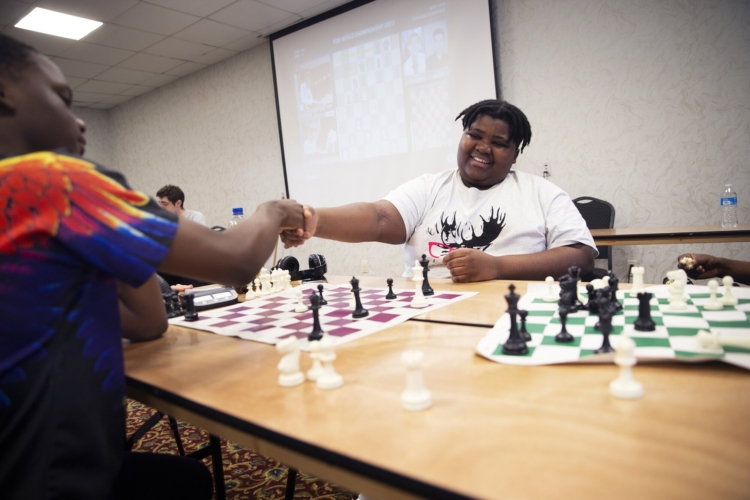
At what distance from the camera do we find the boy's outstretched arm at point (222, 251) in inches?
30.4

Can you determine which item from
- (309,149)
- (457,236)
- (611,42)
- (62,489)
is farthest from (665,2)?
(62,489)

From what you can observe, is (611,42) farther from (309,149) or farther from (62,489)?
(62,489)

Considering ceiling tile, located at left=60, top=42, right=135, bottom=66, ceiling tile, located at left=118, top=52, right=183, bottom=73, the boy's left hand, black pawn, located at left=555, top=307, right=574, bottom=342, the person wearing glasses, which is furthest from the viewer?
ceiling tile, located at left=118, top=52, right=183, bottom=73

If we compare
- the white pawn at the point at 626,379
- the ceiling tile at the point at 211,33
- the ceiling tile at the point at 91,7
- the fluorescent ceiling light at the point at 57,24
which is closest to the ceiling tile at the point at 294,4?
the ceiling tile at the point at 211,33

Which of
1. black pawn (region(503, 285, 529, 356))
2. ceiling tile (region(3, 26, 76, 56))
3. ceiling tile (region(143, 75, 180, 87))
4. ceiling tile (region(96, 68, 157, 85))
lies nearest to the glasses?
black pawn (region(503, 285, 529, 356))

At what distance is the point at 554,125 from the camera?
11.9 ft

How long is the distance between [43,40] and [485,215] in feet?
16.7

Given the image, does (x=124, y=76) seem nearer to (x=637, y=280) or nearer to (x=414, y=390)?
(x=637, y=280)

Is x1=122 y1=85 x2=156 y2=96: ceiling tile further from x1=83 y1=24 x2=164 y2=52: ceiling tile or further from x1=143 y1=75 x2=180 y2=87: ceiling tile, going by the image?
x1=83 y1=24 x2=164 y2=52: ceiling tile

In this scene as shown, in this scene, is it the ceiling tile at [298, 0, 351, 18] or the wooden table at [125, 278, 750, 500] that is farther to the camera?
the ceiling tile at [298, 0, 351, 18]

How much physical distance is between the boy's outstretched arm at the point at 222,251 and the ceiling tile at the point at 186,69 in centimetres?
557

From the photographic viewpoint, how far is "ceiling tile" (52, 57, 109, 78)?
205 inches

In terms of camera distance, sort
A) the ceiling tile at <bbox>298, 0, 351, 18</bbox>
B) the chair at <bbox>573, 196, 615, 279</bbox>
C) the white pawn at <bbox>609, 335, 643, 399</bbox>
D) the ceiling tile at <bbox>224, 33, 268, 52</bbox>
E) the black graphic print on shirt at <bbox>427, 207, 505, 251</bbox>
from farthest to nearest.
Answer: the ceiling tile at <bbox>224, 33, 268, 52</bbox>
the ceiling tile at <bbox>298, 0, 351, 18</bbox>
the chair at <bbox>573, 196, 615, 279</bbox>
the black graphic print on shirt at <bbox>427, 207, 505, 251</bbox>
the white pawn at <bbox>609, 335, 643, 399</bbox>

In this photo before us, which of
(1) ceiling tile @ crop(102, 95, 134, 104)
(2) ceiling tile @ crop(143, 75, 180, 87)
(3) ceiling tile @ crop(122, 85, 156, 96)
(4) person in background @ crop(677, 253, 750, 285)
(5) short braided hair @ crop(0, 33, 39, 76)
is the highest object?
(1) ceiling tile @ crop(102, 95, 134, 104)
